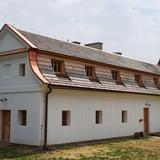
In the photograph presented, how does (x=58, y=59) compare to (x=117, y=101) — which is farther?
(x=117, y=101)

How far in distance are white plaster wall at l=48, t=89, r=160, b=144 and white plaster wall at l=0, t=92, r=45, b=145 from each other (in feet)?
2.18

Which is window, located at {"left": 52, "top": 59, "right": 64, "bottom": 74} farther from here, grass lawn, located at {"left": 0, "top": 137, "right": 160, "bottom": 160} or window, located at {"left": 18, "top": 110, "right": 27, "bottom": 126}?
grass lawn, located at {"left": 0, "top": 137, "right": 160, "bottom": 160}

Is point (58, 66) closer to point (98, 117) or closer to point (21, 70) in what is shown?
point (21, 70)

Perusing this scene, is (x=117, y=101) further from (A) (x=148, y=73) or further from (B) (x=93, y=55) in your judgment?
(A) (x=148, y=73)

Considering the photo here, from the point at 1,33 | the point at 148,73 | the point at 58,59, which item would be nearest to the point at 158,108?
the point at 148,73

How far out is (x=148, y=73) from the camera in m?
32.3

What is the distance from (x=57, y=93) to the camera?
20.9 meters

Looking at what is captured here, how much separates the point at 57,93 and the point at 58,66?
2.08 m

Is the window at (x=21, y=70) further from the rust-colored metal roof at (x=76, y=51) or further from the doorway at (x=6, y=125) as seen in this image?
the doorway at (x=6, y=125)

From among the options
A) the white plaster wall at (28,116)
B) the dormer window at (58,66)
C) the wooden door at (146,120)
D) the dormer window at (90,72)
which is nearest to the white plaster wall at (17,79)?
the white plaster wall at (28,116)

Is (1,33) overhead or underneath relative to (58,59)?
overhead

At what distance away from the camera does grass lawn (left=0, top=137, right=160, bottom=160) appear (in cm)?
1706

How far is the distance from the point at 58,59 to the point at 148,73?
12490mm

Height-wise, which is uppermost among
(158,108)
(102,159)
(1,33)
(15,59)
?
(1,33)
